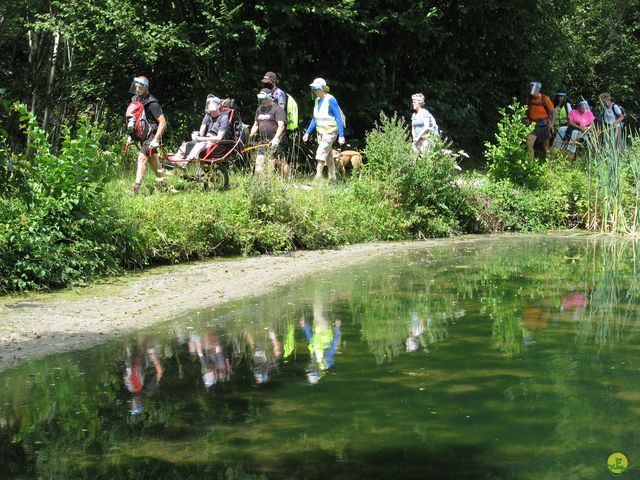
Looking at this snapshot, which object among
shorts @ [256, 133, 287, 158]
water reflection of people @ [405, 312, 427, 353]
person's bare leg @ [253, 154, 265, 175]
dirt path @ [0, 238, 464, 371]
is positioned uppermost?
shorts @ [256, 133, 287, 158]

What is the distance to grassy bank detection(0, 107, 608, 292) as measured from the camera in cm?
993

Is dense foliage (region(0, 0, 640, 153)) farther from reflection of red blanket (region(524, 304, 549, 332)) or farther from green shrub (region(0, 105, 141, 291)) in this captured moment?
reflection of red blanket (region(524, 304, 549, 332))

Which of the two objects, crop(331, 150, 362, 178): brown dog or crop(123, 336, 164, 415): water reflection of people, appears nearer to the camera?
crop(123, 336, 164, 415): water reflection of people

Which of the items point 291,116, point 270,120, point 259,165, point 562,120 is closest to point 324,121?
point 291,116

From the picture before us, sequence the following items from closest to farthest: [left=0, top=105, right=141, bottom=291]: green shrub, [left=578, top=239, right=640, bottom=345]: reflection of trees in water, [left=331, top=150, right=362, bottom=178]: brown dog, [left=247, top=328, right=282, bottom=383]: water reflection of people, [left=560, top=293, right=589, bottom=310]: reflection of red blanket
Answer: [left=247, top=328, right=282, bottom=383]: water reflection of people
[left=578, top=239, right=640, bottom=345]: reflection of trees in water
[left=560, top=293, right=589, bottom=310]: reflection of red blanket
[left=0, top=105, right=141, bottom=291]: green shrub
[left=331, top=150, right=362, bottom=178]: brown dog

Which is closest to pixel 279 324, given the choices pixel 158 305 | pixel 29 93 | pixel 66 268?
pixel 158 305

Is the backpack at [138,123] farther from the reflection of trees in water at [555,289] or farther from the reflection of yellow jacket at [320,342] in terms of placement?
the reflection of yellow jacket at [320,342]

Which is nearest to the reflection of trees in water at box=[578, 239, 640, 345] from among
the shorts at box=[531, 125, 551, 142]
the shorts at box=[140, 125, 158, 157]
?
the shorts at box=[531, 125, 551, 142]

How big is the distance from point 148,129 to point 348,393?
8.86 meters

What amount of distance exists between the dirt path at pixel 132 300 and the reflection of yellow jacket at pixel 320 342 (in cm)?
153

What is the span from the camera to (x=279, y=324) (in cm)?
866

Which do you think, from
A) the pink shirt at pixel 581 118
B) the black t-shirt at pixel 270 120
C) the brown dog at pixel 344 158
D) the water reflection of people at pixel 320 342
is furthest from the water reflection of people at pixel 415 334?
the pink shirt at pixel 581 118

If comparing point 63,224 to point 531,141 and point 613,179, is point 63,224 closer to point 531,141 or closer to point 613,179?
point 613,179

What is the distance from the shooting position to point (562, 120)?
2327 centimetres
